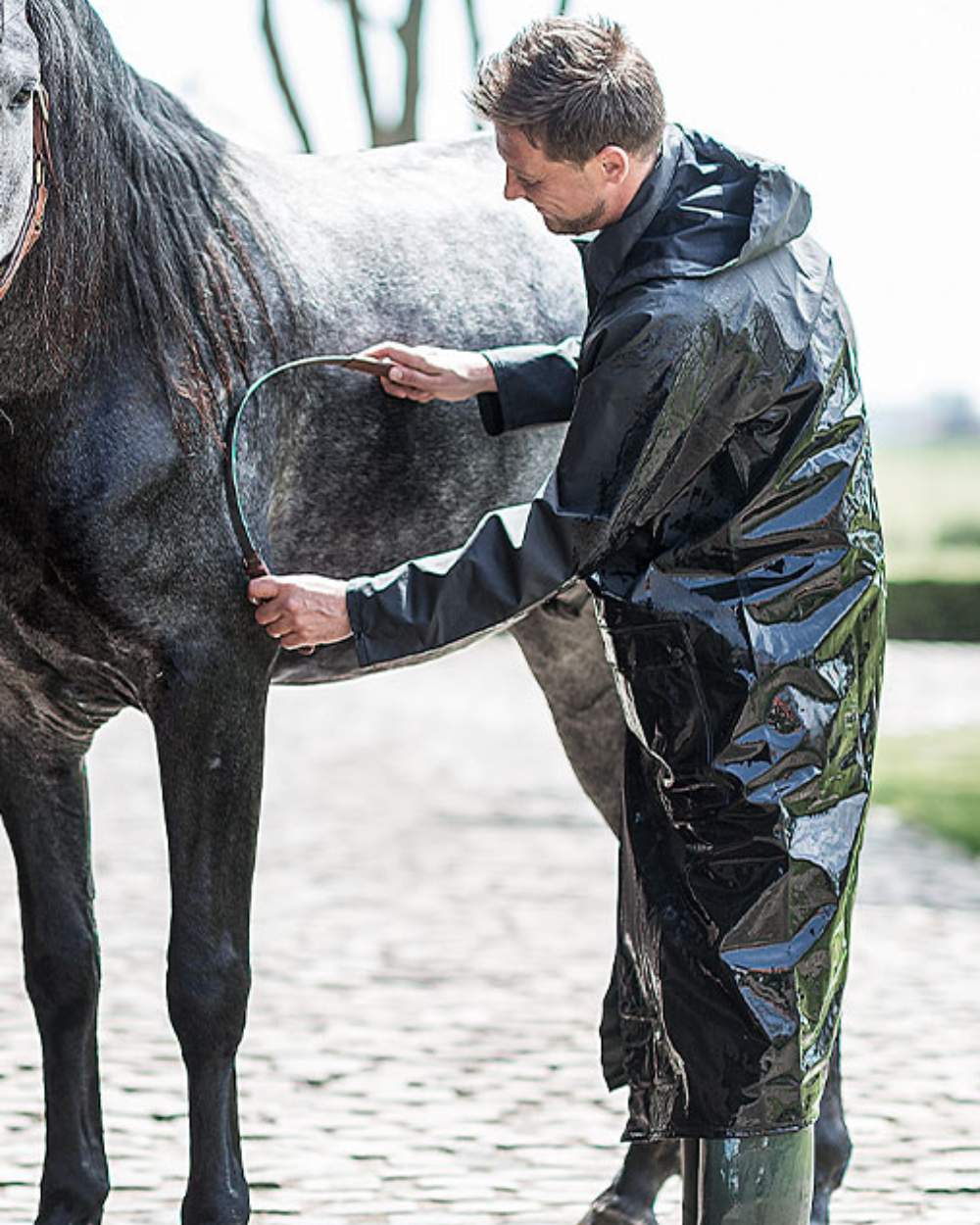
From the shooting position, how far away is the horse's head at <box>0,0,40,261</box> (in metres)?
3.00

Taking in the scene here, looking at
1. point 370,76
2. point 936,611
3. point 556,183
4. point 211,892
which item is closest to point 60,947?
point 211,892

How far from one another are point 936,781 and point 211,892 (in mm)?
9794

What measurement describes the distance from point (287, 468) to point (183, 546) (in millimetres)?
402

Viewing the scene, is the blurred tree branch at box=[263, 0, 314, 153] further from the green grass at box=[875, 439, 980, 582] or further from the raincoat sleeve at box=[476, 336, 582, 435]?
the raincoat sleeve at box=[476, 336, 582, 435]

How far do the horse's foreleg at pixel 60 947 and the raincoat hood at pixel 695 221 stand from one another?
4.75 feet

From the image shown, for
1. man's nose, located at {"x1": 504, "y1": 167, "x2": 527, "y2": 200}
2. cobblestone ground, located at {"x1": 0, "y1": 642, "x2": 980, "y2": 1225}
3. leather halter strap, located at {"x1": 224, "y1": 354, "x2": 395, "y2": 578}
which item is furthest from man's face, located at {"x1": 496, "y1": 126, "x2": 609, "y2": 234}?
cobblestone ground, located at {"x1": 0, "y1": 642, "x2": 980, "y2": 1225}

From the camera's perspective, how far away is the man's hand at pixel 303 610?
10.7ft

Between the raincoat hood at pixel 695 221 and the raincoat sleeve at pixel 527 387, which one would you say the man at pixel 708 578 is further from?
the raincoat sleeve at pixel 527 387

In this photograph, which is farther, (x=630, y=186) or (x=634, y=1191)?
(x=634, y=1191)

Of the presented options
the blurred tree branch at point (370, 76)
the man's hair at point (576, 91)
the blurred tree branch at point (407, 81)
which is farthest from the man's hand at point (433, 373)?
the blurred tree branch at point (407, 81)

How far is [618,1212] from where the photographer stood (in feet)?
14.0

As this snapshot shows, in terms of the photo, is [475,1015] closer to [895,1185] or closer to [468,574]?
[895,1185]

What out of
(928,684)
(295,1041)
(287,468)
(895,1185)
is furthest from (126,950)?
(928,684)

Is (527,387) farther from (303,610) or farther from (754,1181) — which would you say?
(754,1181)
